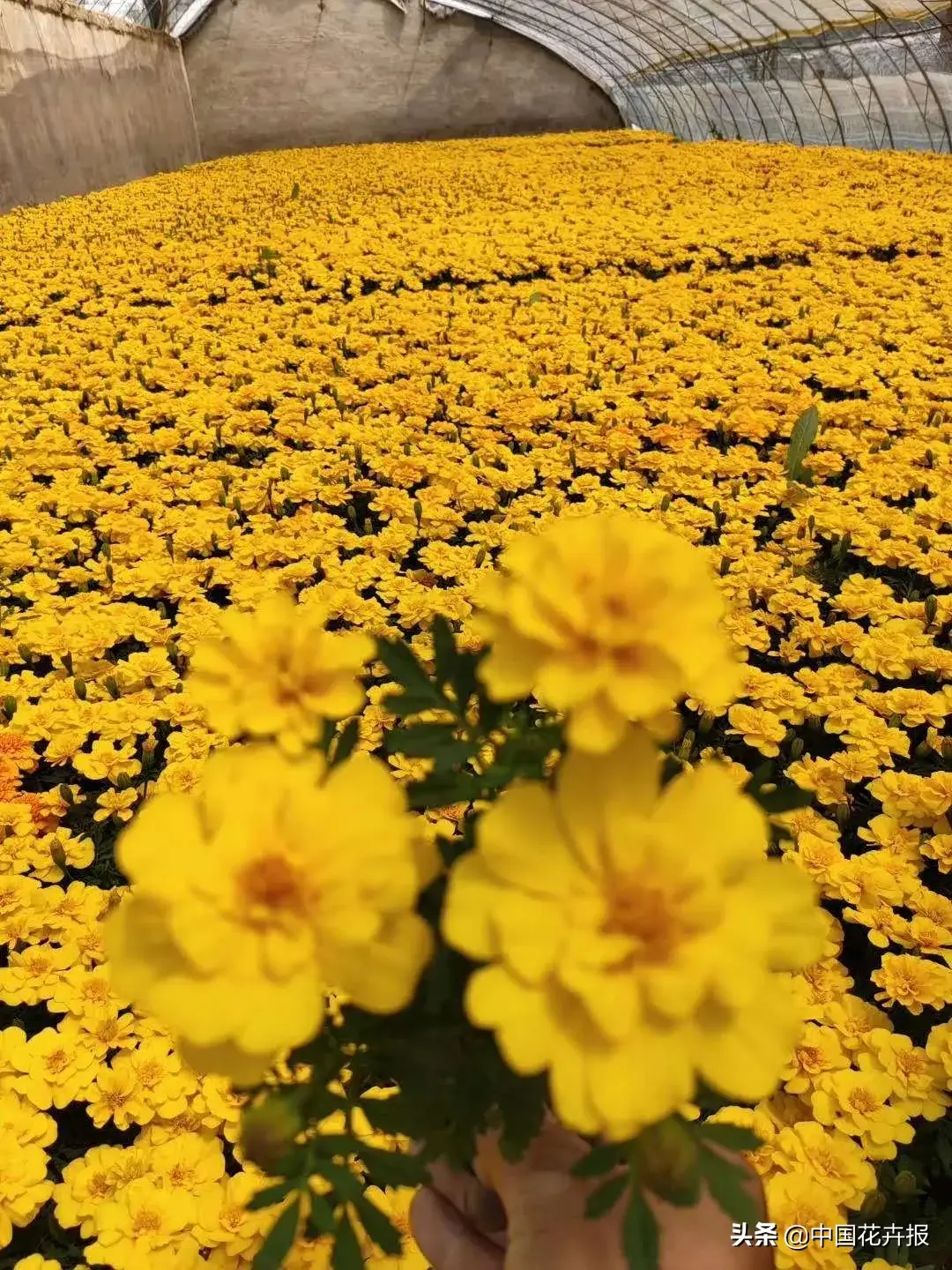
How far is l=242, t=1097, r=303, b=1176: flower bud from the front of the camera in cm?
52

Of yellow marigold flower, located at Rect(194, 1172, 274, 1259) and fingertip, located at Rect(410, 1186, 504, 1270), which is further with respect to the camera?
yellow marigold flower, located at Rect(194, 1172, 274, 1259)

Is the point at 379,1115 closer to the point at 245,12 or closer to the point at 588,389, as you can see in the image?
the point at 588,389

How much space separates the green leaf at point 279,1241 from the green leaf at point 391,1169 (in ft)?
0.16

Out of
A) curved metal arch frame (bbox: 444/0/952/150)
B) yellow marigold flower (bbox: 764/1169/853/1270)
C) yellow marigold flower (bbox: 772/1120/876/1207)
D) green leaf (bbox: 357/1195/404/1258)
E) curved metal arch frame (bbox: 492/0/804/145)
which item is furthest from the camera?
curved metal arch frame (bbox: 492/0/804/145)

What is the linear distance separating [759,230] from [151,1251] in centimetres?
788

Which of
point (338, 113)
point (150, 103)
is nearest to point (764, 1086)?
point (150, 103)

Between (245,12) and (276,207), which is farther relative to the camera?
(245,12)

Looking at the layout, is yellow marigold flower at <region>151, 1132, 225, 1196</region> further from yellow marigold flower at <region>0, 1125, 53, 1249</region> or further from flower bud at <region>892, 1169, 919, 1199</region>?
flower bud at <region>892, 1169, 919, 1199</region>

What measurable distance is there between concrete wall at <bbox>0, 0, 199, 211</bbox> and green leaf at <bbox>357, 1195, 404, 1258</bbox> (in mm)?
13395

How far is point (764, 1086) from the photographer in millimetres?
423

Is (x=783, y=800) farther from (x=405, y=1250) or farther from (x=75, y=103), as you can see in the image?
(x=75, y=103)

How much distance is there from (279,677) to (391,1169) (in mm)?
355

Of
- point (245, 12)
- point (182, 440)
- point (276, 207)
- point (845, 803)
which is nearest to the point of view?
point (845, 803)

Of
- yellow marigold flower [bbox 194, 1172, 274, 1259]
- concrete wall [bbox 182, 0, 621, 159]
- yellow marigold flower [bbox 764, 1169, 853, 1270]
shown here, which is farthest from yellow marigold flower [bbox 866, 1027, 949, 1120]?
concrete wall [bbox 182, 0, 621, 159]
